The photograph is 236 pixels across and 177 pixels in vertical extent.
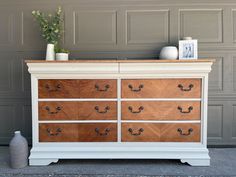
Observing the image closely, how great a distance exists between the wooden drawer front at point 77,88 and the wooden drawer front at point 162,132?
422mm

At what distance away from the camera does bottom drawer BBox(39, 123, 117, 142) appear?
7.88 feet

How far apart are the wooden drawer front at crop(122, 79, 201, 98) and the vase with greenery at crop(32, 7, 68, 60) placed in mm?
974

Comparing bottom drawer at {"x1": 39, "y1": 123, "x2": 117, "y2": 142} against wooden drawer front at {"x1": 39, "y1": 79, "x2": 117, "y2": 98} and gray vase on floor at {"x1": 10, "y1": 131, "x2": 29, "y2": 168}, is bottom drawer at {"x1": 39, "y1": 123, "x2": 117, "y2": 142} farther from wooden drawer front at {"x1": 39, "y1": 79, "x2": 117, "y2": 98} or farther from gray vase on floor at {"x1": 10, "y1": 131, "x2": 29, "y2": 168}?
wooden drawer front at {"x1": 39, "y1": 79, "x2": 117, "y2": 98}

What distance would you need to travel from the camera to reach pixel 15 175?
7.39 ft

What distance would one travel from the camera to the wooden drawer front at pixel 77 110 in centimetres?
240

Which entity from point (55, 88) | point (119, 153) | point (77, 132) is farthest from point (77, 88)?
point (119, 153)

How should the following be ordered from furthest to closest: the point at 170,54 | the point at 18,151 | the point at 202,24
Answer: the point at 202,24
the point at 170,54
the point at 18,151

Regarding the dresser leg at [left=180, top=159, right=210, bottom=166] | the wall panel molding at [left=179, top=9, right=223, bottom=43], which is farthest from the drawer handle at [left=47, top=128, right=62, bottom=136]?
the wall panel molding at [left=179, top=9, right=223, bottom=43]

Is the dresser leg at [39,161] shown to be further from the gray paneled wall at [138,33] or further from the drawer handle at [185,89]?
the drawer handle at [185,89]

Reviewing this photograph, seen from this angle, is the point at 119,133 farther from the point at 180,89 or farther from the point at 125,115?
the point at 180,89

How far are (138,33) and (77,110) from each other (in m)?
1.31

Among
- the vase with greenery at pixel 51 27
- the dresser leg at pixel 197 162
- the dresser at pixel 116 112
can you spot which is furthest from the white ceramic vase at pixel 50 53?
the dresser leg at pixel 197 162

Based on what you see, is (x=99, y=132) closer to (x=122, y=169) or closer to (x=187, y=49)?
(x=122, y=169)

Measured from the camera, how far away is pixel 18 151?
2350 mm
